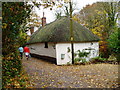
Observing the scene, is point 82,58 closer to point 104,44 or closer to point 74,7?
point 104,44

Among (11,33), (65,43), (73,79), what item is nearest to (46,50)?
(65,43)

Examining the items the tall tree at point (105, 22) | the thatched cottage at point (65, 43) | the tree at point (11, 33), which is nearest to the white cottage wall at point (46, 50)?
the thatched cottage at point (65, 43)

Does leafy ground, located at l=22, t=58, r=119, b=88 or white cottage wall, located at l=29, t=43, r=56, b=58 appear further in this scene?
white cottage wall, located at l=29, t=43, r=56, b=58

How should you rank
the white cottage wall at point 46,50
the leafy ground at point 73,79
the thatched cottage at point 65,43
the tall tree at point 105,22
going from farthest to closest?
the tall tree at point 105,22 → the white cottage wall at point 46,50 → the thatched cottage at point 65,43 → the leafy ground at point 73,79

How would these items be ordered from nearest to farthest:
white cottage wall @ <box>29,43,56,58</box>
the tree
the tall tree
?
the tree
white cottage wall @ <box>29,43,56,58</box>
the tall tree

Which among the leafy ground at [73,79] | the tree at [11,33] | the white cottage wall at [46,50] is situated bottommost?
the leafy ground at [73,79]

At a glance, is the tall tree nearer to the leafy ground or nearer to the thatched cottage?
the thatched cottage

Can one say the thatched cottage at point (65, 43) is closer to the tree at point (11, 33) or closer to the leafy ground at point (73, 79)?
the leafy ground at point (73, 79)

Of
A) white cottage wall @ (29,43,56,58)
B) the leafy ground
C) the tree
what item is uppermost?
the tree

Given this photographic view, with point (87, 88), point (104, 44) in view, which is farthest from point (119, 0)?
point (87, 88)

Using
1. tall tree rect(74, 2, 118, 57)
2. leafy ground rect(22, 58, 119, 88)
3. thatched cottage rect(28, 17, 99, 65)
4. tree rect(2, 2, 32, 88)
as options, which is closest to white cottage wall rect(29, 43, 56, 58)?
thatched cottage rect(28, 17, 99, 65)

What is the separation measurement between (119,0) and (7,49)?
20869mm

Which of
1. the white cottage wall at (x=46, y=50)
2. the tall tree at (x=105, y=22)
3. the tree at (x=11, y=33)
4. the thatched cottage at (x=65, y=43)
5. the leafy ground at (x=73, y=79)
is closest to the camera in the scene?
the tree at (x=11, y=33)

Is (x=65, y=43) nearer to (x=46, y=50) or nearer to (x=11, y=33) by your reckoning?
(x=46, y=50)
